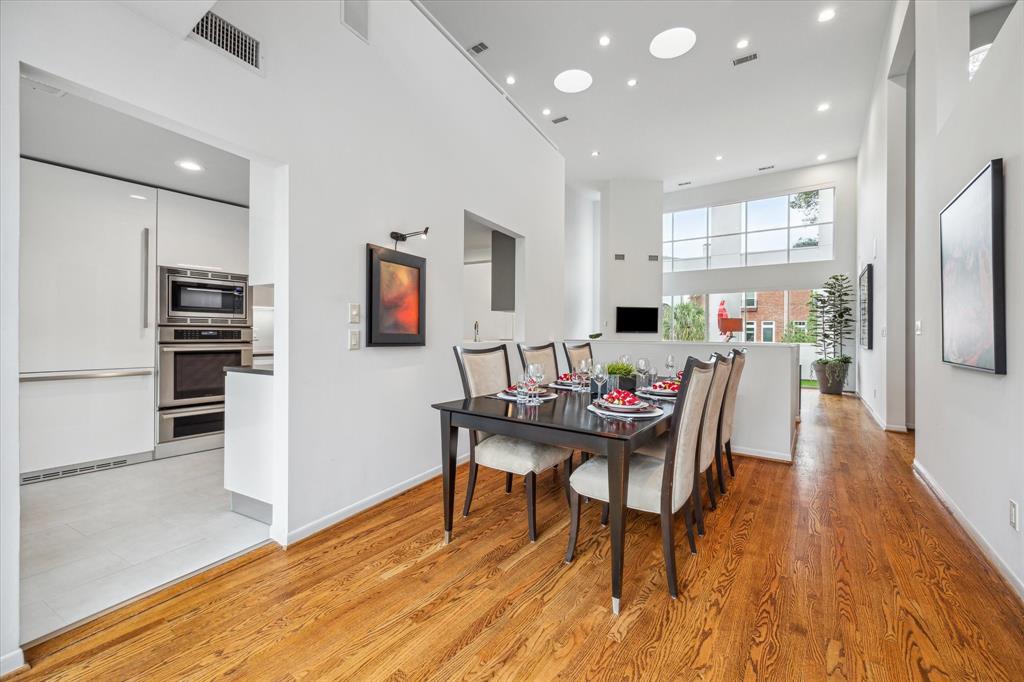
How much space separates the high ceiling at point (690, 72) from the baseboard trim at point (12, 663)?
4.97 meters

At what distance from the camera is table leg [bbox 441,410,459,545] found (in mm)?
2322

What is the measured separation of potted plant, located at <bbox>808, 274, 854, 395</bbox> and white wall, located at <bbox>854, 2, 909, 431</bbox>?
2.27 m

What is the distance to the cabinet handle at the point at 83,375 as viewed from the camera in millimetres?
3223

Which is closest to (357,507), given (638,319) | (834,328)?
(638,319)

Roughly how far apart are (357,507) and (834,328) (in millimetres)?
8727

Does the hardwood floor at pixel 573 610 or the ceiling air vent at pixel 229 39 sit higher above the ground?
the ceiling air vent at pixel 229 39

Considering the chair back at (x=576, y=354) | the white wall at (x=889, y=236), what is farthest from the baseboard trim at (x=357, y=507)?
the white wall at (x=889, y=236)

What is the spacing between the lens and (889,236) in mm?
4867

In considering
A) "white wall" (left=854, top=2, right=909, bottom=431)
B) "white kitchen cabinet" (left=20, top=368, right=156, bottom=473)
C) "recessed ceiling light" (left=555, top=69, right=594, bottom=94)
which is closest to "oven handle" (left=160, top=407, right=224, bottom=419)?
"white kitchen cabinet" (left=20, top=368, right=156, bottom=473)

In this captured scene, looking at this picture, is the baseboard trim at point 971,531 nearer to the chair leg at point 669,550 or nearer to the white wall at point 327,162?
the chair leg at point 669,550

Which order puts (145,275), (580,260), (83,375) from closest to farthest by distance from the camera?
(83,375)
(145,275)
(580,260)

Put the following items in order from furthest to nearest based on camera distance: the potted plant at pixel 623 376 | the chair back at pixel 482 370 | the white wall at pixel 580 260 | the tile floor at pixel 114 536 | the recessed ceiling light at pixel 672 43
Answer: the white wall at pixel 580 260, the recessed ceiling light at pixel 672 43, the potted plant at pixel 623 376, the chair back at pixel 482 370, the tile floor at pixel 114 536

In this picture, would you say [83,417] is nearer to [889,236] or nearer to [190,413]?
[190,413]

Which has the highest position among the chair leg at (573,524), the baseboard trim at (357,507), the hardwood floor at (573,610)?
the chair leg at (573,524)
